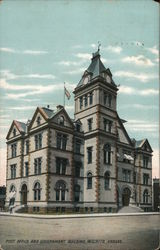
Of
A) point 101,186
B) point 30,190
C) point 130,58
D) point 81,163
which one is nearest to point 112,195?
point 101,186

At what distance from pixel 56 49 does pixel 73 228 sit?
13.9 feet

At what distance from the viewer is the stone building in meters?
8.73

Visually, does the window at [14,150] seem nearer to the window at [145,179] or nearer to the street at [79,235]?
→ the street at [79,235]

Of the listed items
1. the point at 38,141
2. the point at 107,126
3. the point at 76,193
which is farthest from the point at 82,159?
the point at 38,141

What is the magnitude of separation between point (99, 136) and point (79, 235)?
4.25m

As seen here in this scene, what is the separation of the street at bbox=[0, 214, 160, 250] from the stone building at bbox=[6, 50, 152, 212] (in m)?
1.17

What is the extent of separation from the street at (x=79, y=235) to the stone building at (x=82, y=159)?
117cm

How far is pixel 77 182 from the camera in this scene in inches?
396

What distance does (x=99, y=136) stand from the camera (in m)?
10.4

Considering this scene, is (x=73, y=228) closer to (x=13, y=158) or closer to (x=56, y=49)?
(x=13, y=158)

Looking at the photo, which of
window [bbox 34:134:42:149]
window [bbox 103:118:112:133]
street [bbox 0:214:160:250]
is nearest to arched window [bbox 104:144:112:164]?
window [bbox 103:118:112:133]

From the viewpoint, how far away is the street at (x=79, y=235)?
645 centimetres

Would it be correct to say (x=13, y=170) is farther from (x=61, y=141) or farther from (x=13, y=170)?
(x=61, y=141)

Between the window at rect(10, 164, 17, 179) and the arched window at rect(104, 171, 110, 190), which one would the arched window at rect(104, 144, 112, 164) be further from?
the window at rect(10, 164, 17, 179)
